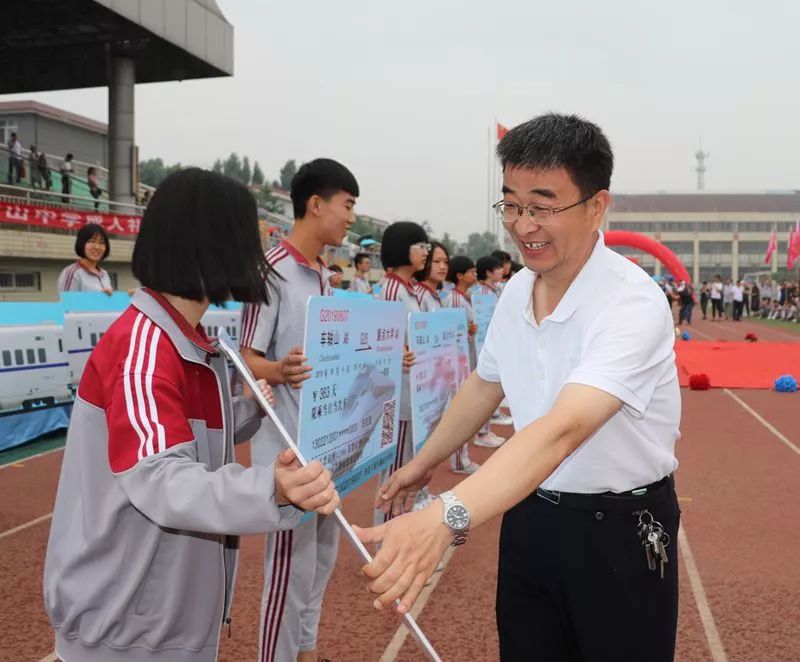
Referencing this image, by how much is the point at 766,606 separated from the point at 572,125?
A: 10.6 feet

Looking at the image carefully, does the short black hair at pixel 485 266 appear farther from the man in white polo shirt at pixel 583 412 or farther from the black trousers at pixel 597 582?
the black trousers at pixel 597 582

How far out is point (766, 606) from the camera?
4027 millimetres

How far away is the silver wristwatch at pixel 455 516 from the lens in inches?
52.9

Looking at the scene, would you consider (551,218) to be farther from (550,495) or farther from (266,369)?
(266,369)

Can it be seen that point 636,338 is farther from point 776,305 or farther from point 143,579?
point 776,305

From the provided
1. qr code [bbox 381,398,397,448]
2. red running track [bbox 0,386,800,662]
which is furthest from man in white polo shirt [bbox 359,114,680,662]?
red running track [bbox 0,386,800,662]

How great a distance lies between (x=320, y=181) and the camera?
3.40m

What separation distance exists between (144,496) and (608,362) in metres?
0.96

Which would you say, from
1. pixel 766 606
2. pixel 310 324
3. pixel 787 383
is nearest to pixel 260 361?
pixel 310 324

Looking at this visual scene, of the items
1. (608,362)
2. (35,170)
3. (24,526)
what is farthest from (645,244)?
(608,362)

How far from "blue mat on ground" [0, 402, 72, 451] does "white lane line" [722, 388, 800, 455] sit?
7236mm

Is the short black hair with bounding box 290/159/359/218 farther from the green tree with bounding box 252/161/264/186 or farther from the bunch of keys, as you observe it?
the green tree with bounding box 252/161/264/186

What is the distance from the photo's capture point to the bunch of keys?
1.92 m

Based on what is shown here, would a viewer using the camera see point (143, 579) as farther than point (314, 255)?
No
